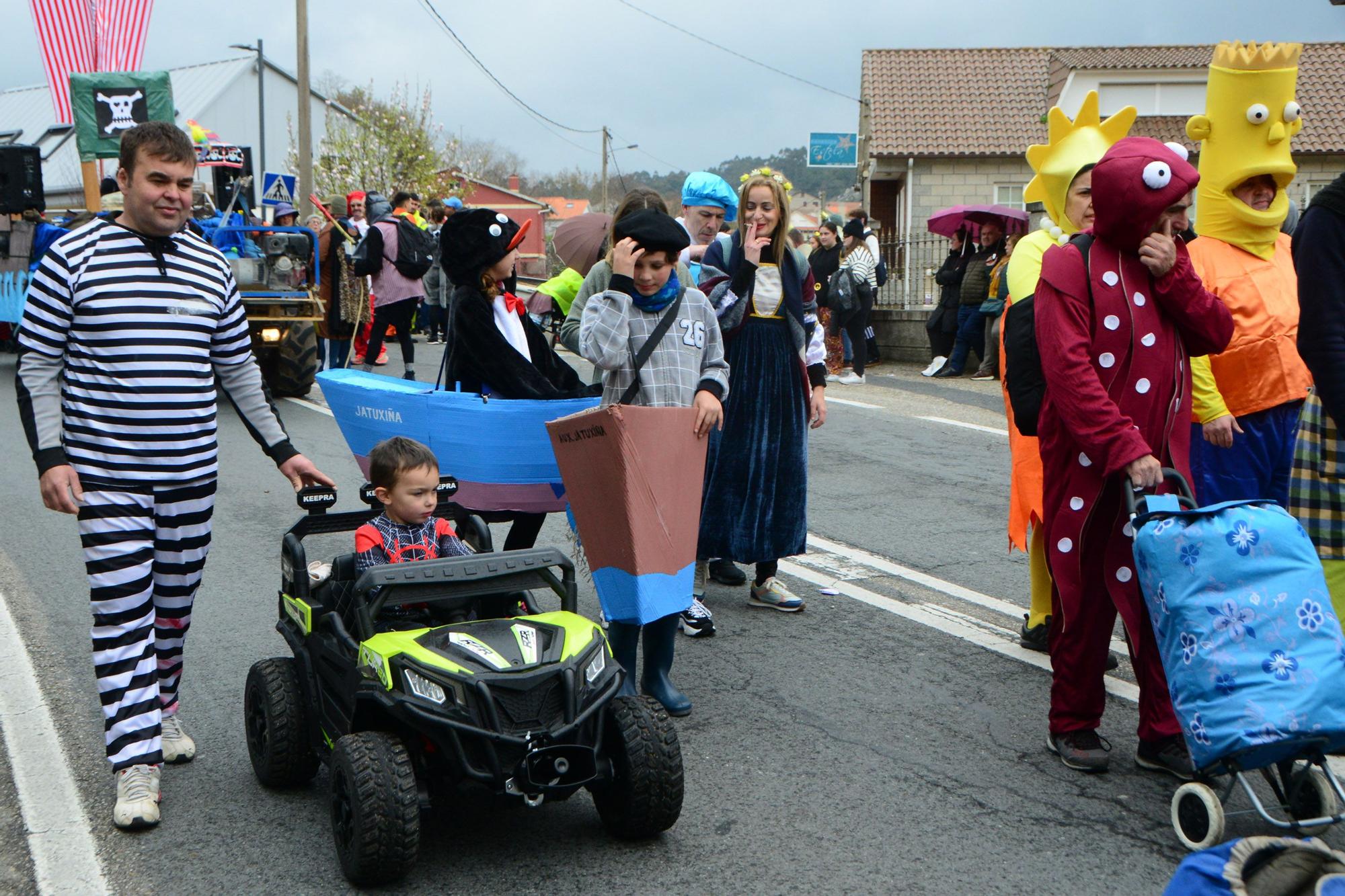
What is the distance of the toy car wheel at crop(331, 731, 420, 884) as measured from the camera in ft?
10.5

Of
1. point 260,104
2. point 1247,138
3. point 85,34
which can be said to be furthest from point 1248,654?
point 260,104

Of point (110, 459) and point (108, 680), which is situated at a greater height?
point (110, 459)

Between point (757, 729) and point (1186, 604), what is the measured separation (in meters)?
1.65

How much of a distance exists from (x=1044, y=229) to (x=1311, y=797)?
97.3 inches

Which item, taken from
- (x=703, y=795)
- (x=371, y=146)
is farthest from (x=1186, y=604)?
(x=371, y=146)

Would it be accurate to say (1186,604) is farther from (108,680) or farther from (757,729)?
(108,680)

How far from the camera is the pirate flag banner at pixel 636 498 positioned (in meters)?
4.16

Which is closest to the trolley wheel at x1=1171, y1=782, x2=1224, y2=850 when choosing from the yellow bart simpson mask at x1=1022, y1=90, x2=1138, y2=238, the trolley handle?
the trolley handle

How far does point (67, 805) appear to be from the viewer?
3.88 m

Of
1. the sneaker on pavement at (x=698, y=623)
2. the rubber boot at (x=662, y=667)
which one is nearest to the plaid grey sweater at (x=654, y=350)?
the rubber boot at (x=662, y=667)

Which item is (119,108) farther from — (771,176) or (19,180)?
(771,176)

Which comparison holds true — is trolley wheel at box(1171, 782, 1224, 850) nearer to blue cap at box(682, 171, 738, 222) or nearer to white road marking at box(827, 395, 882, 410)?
blue cap at box(682, 171, 738, 222)

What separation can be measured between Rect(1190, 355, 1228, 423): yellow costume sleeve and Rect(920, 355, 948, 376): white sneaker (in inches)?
463

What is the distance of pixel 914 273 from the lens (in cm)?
1878
